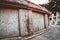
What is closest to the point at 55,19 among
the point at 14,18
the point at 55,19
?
the point at 55,19

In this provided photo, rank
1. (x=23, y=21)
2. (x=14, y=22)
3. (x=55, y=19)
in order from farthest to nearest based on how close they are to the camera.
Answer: (x=55, y=19)
(x=23, y=21)
(x=14, y=22)

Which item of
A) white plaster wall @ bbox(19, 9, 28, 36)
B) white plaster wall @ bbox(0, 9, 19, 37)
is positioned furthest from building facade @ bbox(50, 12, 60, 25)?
white plaster wall @ bbox(0, 9, 19, 37)

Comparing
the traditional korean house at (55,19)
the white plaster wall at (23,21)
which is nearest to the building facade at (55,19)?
the traditional korean house at (55,19)

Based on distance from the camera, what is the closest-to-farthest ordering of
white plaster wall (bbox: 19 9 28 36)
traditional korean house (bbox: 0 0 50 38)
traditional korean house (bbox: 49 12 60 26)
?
traditional korean house (bbox: 0 0 50 38)
white plaster wall (bbox: 19 9 28 36)
traditional korean house (bbox: 49 12 60 26)

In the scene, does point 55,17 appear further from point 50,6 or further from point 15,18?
point 15,18

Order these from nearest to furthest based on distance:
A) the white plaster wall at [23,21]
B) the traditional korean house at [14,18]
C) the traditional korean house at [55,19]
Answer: the traditional korean house at [14,18]
the white plaster wall at [23,21]
the traditional korean house at [55,19]

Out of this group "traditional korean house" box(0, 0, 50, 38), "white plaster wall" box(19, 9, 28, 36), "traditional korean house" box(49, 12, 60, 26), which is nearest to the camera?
"traditional korean house" box(0, 0, 50, 38)

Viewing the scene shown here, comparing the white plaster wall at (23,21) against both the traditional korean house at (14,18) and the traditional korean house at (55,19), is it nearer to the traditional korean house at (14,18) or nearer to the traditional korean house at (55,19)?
the traditional korean house at (14,18)

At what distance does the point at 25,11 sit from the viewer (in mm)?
7191

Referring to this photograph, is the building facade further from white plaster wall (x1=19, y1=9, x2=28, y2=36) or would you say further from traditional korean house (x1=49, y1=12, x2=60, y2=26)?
white plaster wall (x1=19, y1=9, x2=28, y2=36)

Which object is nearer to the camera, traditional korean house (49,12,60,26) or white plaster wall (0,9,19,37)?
white plaster wall (0,9,19,37)

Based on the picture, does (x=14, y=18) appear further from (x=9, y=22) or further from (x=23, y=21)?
(x=23, y=21)

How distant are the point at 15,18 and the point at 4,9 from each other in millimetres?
677

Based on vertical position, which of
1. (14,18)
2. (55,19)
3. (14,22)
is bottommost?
(55,19)
